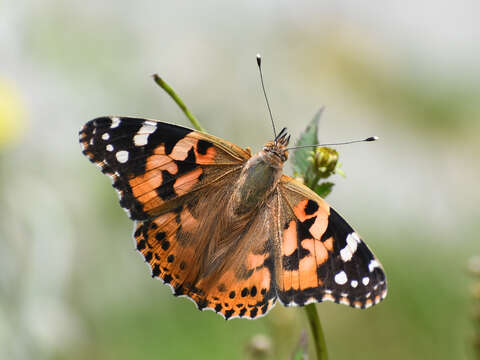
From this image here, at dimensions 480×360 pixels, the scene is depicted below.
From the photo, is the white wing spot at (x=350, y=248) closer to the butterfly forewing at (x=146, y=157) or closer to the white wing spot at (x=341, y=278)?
the white wing spot at (x=341, y=278)

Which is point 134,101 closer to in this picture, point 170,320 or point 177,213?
point 170,320

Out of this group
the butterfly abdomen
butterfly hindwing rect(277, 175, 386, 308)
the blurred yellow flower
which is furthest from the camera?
the blurred yellow flower

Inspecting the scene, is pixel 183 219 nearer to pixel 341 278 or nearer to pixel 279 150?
pixel 279 150

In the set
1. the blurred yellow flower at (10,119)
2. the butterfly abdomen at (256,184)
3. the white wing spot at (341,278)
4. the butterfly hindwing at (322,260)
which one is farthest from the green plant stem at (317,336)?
the blurred yellow flower at (10,119)

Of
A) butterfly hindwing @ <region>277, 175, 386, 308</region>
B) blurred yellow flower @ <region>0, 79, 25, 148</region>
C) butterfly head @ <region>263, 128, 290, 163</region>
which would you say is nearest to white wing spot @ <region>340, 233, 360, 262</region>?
butterfly hindwing @ <region>277, 175, 386, 308</region>

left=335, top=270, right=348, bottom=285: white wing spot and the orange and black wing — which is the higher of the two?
the orange and black wing

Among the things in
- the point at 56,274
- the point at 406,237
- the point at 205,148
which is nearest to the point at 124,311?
the point at 56,274

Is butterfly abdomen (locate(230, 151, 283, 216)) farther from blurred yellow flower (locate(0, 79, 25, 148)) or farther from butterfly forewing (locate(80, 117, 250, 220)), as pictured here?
blurred yellow flower (locate(0, 79, 25, 148))
